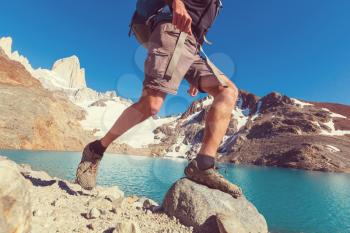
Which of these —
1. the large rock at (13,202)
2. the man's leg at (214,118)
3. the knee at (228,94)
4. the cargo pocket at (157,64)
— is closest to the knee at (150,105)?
the cargo pocket at (157,64)

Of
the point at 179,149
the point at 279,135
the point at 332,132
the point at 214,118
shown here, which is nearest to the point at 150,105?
the point at 214,118

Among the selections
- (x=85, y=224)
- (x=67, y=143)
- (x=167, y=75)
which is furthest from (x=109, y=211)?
(x=67, y=143)

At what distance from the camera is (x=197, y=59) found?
187 inches

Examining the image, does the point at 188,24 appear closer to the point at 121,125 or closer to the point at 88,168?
the point at 121,125

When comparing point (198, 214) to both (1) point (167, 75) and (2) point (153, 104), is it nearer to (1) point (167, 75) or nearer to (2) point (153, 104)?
(2) point (153, 104)

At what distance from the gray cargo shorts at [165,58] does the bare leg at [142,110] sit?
0.14 meters

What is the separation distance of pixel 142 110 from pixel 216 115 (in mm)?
1209

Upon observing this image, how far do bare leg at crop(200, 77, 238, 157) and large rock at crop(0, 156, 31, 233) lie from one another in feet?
8.92

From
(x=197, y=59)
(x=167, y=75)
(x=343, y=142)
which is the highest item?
(x=343, y=142)

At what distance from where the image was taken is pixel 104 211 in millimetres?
4566

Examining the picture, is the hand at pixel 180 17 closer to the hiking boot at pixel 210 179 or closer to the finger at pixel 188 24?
the finger at pixel 188 24

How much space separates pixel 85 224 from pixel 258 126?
4746 inches

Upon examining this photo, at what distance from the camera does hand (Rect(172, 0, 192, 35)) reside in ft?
12.8

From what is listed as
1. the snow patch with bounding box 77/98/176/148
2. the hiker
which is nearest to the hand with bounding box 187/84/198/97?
the hiker
